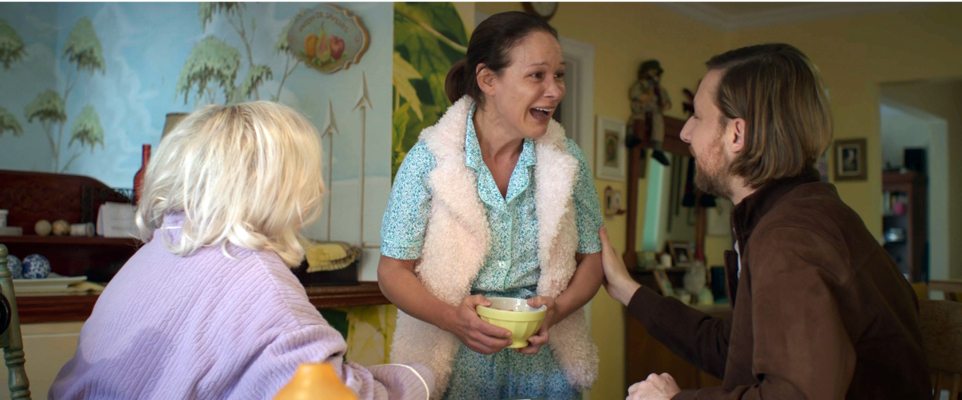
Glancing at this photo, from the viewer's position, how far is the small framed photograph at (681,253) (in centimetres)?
492

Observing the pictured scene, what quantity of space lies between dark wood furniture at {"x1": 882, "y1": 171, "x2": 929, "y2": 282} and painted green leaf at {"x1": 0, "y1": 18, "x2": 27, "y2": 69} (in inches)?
332

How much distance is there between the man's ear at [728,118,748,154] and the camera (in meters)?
1.22

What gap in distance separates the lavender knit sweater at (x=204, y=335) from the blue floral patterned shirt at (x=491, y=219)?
44 cm

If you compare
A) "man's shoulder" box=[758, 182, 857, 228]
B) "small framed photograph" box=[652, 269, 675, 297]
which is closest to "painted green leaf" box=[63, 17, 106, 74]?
"small framed photograph" box=[652, 269, 675, 297]

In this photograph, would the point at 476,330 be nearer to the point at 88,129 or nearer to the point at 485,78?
the point at 485,78

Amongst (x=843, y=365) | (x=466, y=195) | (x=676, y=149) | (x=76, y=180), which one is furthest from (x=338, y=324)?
(x=676, y=149)

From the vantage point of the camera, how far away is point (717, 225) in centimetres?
542

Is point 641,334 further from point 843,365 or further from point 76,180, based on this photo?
point 843,365

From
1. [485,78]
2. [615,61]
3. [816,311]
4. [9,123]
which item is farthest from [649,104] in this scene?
[9,123]

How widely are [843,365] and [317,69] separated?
2396 millimetres

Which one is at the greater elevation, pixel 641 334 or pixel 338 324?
pixel 338 324

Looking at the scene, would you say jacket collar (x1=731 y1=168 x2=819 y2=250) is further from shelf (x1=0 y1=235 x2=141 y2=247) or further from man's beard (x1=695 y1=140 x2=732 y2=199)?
shelf (x1=0 y1=235 x2=141 y2=247)

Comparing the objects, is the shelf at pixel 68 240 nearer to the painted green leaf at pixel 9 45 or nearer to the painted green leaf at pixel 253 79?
the painted green leaf at pixel 253 79

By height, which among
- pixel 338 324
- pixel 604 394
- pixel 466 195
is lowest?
pixel 604 394
